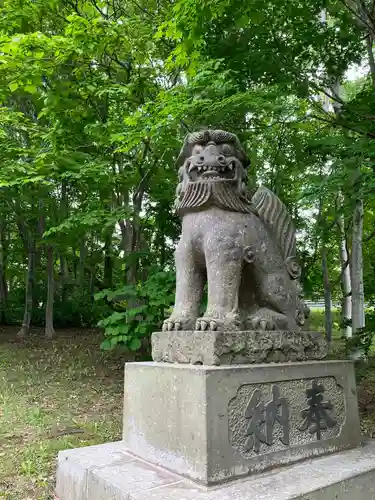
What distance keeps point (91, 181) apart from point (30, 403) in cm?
340

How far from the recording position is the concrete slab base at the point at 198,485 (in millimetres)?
2135

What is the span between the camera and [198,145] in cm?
302

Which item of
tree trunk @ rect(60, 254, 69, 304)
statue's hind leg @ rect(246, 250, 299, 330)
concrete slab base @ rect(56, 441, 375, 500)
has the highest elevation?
tree trunk @ rect(60, 254, 69, 304)

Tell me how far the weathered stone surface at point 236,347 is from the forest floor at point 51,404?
1449 mm

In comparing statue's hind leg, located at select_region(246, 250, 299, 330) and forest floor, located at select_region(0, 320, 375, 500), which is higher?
statue's hind leg, located at select_region(246, 250, 299, 330)

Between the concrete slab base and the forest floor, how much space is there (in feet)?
2.02

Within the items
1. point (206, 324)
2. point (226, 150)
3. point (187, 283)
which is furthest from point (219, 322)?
point (226, 150)

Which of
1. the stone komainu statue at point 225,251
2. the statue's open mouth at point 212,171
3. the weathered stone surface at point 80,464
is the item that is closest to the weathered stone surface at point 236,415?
the weathered stone surface at point 80,464

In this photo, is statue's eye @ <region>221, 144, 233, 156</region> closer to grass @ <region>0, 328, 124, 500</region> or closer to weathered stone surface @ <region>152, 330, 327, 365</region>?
weathered stone surface @ <region>152, 330, 327, 365</region>

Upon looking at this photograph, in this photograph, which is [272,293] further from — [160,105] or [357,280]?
[357,280]

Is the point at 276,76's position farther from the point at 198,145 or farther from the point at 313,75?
the point at 198,145

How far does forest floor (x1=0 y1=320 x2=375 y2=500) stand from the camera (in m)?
3.51

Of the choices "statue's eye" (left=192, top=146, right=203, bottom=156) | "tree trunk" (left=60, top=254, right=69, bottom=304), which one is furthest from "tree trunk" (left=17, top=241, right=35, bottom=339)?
"statue's eye" (left=192, top=146, right=203, bottom=156)

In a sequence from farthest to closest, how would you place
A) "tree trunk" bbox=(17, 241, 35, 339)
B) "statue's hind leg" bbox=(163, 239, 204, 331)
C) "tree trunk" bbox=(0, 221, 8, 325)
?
"tree trunk" bbox=(0, 221, 8, 325), "tree trunk" bbox=(17, 241, 35, 339), "statue's hind leg" bbox=(163, 239, 204, 331)
